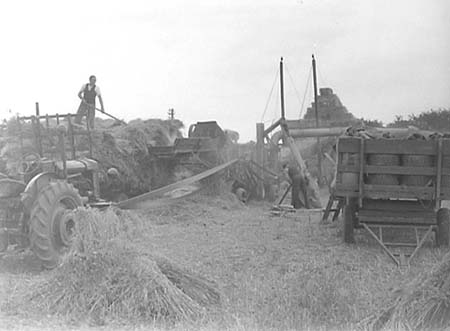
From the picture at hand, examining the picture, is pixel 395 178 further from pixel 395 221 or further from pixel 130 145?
pixel 130 145

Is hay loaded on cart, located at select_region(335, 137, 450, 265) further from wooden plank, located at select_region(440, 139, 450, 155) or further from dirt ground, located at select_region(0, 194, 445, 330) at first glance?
dirt ground, located at select_region(0, 194, 445, 330)

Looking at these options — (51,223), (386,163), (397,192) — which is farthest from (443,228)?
(51,223)

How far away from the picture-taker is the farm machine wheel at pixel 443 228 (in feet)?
29.3

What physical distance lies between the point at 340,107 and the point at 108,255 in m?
24.8

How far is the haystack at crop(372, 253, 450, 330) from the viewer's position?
4.82 metres

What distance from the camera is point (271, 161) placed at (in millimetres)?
18281

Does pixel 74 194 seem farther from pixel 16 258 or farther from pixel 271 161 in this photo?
pixel 271 161

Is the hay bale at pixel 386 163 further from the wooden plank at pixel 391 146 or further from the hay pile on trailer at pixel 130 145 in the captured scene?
the hay pile on trailer at pixel 130 145

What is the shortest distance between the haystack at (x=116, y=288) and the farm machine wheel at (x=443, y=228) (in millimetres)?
4607

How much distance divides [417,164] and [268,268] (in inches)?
115

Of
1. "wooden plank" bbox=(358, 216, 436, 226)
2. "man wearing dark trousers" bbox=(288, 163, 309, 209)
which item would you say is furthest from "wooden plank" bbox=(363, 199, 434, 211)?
"man wearing dark trousers" bbox=(288, 163, 309, 209)

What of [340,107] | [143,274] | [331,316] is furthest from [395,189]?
[340,107]

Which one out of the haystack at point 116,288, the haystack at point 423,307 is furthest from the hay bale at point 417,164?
the haystack at point 116,288

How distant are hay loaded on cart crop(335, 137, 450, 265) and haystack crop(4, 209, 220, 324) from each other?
3.60m
